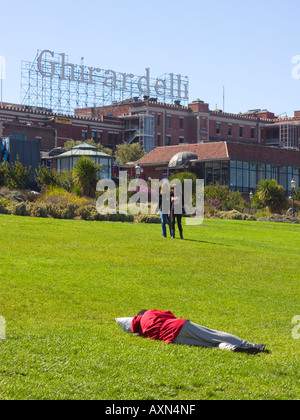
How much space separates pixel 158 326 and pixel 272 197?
4212 cm

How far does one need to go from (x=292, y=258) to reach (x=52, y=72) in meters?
95.2

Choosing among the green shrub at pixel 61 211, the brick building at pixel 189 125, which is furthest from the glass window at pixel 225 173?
the brick building at pixel 189 125

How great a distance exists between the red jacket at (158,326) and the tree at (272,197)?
41.7 meters

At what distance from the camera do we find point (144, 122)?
349ft

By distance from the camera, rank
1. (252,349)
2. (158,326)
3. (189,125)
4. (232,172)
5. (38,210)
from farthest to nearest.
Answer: (189,125) → (232,172) → (38,210) → (158,326) → (252,349)

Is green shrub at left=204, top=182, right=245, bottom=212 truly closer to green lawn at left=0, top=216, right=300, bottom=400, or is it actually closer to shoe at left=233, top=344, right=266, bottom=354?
green lawn at left=0, top=216, right=300, bottom=400

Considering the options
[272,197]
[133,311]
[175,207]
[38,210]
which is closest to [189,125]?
[272,197]

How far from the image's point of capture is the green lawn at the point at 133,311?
679cm

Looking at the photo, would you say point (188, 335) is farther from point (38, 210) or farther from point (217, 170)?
point (217, 170)

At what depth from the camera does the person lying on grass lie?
8438 millimetres

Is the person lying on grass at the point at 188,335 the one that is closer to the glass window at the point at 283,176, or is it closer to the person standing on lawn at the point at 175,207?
the person standing on lawn at the point at 175,207

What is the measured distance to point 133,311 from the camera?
34.9 feet

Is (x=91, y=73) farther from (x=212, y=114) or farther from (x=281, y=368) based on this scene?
(x=281, y=368)
